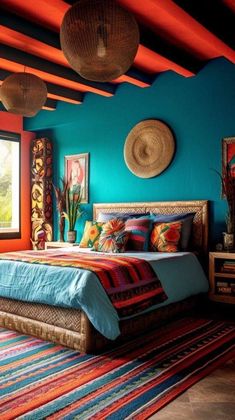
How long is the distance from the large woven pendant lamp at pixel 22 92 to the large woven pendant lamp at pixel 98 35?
53.8 inches

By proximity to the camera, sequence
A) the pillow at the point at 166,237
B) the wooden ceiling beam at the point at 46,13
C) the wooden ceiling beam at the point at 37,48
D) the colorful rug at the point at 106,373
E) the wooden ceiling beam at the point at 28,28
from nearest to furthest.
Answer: the colorful rug at the point at 106,373, the wooden ceiling beam at the point at 46,13, the wooden ceiling beam at the point at 28,28, the wooden ceiling beam at the point at 37,48, the pillow at the point at 166,237

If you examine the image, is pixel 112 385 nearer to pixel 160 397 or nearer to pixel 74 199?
pixel 160 397

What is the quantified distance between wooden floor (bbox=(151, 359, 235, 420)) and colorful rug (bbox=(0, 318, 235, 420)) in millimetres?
59

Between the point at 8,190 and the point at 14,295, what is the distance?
10.9 ft

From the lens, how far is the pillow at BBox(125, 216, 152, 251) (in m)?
4.55

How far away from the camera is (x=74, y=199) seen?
239 inches

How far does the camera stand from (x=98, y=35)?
2.18m

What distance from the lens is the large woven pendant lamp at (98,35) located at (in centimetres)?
214

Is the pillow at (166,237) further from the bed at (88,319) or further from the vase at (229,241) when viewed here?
the vase at (229,241)

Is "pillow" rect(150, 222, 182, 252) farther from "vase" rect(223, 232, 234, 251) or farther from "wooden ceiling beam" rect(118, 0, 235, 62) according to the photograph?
"wooden ceiling beam" rect(118, 0, 235, 62)

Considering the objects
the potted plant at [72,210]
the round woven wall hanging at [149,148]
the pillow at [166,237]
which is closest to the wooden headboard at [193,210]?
the pillow at [166,237]

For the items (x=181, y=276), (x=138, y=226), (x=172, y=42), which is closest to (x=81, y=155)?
(x=138, y=226)

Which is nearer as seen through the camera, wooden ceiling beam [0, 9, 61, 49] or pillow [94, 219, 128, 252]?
wooden ceiling beam [0, 9, 61, 49]

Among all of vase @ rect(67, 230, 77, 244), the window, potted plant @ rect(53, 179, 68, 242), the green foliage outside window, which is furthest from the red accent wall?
vase @ rect(67, 230, 77, 244)
